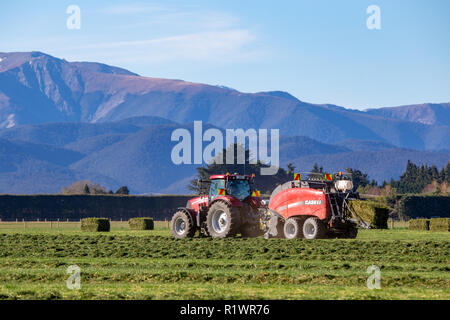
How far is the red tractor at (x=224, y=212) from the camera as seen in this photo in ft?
109

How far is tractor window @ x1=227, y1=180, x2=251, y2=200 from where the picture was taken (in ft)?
114

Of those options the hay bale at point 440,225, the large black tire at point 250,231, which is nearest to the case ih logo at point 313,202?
the large black tire at point 250,231

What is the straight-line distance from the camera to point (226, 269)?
2205 centimetres

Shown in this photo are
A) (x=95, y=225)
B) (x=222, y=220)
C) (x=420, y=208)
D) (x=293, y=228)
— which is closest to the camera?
(x=222, y=220)

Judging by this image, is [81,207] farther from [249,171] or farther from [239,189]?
[239,189]

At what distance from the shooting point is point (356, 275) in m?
20.0

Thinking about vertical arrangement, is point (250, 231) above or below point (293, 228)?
below

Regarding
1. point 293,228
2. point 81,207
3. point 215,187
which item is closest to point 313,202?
point 293,228

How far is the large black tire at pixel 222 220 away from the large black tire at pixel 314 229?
9.96ft

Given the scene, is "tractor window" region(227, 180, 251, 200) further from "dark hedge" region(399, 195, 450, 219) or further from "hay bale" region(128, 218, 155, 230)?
"dark hedge" region(399, 195, 450, 219)

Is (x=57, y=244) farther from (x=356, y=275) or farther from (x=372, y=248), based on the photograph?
(x=356, y=275)

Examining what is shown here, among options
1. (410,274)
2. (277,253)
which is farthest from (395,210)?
(410,274)

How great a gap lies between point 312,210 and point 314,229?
848 mm
